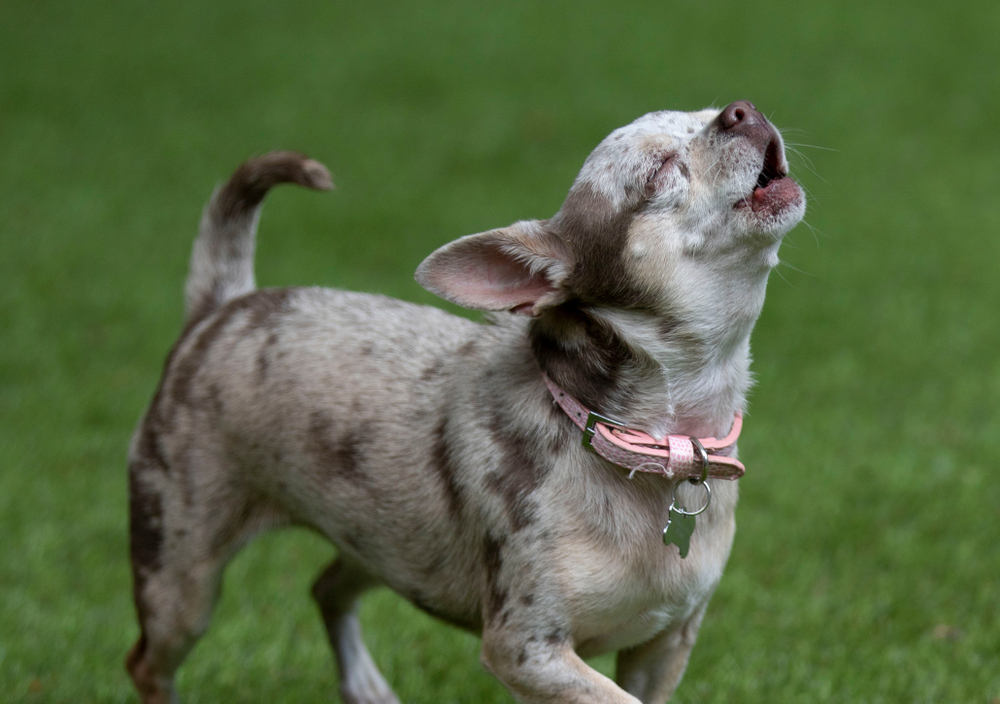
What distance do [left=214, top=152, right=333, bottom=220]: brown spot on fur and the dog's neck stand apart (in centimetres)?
120

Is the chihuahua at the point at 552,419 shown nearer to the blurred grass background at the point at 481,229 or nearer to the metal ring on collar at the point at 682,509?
the metal ring on collar at the point at 682,509

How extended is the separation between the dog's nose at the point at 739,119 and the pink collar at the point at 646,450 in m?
0.87

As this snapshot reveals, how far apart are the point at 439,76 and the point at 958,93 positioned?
6.18 m

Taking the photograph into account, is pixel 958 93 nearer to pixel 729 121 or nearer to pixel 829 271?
pixel 829 271

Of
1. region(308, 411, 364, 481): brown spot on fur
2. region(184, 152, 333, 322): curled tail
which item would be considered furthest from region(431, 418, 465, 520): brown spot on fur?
region(184, 152, 333, 322): curled tail

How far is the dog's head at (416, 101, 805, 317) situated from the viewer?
3.10 meters

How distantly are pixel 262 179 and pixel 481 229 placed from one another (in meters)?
5.86

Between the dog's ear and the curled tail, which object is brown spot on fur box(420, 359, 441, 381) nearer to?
the dog's ear

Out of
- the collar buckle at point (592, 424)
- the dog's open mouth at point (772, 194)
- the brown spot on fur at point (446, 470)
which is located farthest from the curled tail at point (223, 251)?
the dog's open mouth at point (772, 194)

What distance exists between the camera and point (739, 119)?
124 inches

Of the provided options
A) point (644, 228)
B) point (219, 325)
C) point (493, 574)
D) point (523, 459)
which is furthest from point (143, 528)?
point (644, 228)

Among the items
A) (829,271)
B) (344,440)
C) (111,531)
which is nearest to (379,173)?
(829,271)

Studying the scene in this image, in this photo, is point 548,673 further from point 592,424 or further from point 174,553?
point 174,553

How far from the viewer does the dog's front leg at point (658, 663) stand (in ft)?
11.8
